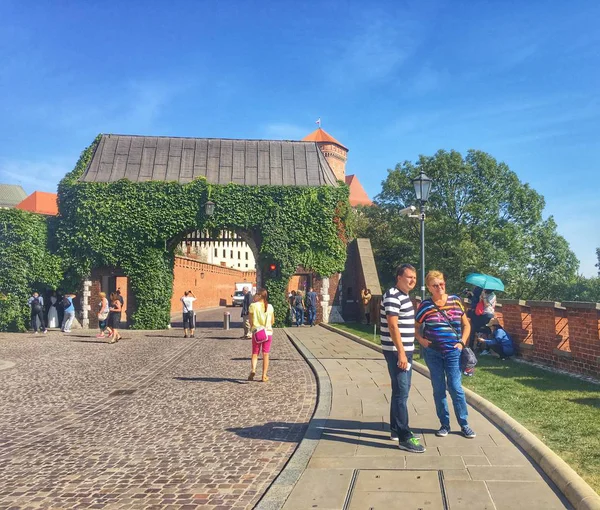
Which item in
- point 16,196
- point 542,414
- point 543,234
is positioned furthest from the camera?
point 16,196

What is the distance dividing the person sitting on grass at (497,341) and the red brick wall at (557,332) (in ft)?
0.83

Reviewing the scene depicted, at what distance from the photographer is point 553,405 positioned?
698cm

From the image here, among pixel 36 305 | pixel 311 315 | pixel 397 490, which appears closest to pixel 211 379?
pixel 397 490

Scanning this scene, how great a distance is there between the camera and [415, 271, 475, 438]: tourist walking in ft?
18.7

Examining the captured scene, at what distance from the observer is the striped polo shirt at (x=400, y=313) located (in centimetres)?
549

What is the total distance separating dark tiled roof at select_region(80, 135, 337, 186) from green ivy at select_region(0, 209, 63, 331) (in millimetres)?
3487

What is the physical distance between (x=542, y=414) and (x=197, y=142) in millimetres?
23332

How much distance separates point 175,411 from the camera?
295 inches

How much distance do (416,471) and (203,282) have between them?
4277 centimetres

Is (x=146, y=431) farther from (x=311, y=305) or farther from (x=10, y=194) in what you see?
(x=10, y=194)

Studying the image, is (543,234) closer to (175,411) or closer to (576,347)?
(576,347)

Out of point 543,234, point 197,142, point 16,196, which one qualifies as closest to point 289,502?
point 197,142

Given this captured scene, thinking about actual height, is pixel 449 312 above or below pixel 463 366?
above

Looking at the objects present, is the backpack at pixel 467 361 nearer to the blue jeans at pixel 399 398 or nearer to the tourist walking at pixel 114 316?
the blue jeans at pixel 399 398
